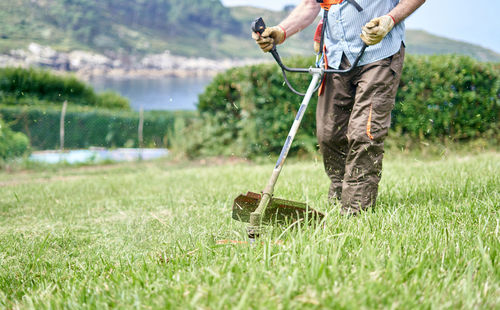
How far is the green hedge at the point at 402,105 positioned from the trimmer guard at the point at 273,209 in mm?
5226

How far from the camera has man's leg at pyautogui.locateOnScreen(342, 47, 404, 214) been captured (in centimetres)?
273

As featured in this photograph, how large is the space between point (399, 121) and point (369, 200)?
6000 mm

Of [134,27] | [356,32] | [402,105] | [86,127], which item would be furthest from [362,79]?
[134,27]

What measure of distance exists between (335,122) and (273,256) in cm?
148

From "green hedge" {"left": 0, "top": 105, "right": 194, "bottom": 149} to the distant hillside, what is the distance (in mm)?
29301

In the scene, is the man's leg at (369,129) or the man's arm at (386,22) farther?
the man's leg at (369,129)

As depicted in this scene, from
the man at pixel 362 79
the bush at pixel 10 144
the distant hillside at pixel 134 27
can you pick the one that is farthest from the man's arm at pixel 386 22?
the distant hillside at pixel 134 27

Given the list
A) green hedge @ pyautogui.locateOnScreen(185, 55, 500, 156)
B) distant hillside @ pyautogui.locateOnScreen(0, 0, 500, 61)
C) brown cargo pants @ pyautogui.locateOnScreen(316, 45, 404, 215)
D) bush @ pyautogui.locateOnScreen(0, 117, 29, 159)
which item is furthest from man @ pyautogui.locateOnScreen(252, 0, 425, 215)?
distant hillside @ pyautogui.locateOnScreen(0, 0, 500, 61)

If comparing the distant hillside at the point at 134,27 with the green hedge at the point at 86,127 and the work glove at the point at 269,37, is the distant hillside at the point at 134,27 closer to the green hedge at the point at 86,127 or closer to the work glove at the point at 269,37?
the green hedge at the point at 86,127

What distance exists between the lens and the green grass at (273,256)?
1474 millimetres

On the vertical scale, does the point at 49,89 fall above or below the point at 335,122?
above

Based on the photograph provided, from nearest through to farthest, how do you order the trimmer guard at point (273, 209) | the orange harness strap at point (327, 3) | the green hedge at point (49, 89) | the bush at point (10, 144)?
the trimmer guard at point (273, 209)
the orange harness strap at point (327, 3)
the bush at point (10, 144)
the green hedge at point (49, 89)

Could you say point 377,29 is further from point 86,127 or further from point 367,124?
point 86,127

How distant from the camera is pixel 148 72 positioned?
88750mm
